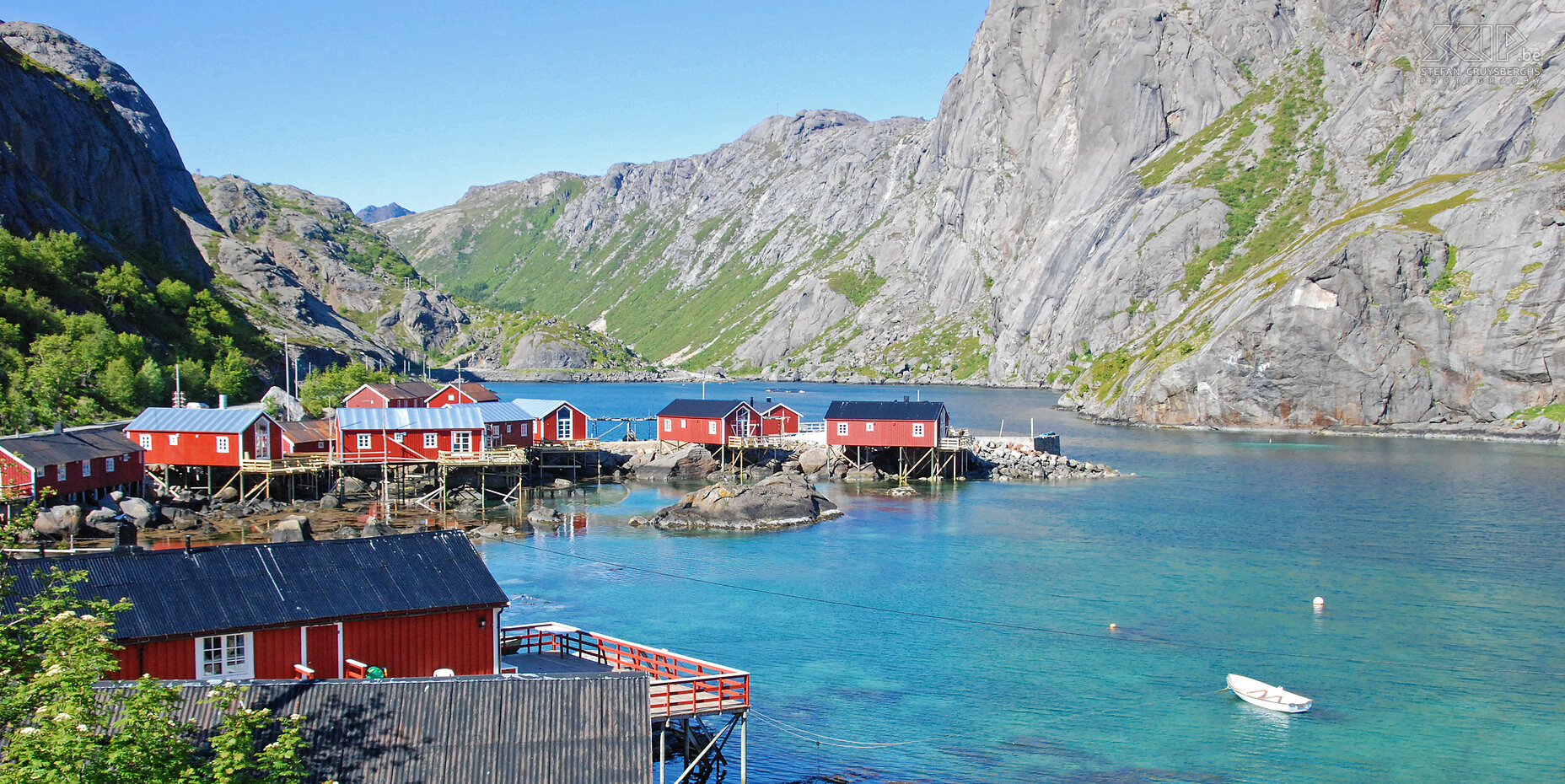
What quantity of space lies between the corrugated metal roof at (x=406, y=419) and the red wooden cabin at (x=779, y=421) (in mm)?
30078

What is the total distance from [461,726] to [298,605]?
8444mm

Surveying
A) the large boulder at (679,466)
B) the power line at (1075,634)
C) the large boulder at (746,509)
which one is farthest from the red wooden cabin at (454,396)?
the power line at (1075,634)

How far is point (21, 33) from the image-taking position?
577 feet

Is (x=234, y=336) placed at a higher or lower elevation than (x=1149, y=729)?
higher

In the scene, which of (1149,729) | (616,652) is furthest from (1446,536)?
(616,652)

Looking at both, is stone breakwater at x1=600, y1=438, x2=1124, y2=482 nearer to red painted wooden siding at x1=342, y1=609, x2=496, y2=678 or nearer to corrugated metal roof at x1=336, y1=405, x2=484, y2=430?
corrugated metal roof at x1=336, y1=405, x2=484, y2=430

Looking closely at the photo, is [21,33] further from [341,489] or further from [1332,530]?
[1332,530]

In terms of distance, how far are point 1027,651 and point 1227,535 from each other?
92.6ft

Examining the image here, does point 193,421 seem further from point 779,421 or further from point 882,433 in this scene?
point 882,433

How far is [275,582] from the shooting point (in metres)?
23.9

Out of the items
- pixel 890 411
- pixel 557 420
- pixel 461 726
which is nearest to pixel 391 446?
pixel 557 420

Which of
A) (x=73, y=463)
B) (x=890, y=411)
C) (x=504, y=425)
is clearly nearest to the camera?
(x=73, y=463)

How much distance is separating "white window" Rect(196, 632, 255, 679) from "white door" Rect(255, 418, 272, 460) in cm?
4947

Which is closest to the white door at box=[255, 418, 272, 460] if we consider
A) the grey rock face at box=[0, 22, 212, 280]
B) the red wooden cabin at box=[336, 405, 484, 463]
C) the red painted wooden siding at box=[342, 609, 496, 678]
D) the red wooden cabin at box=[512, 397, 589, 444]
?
the red wooden cabin at box=[336, 405, 484, 463]
